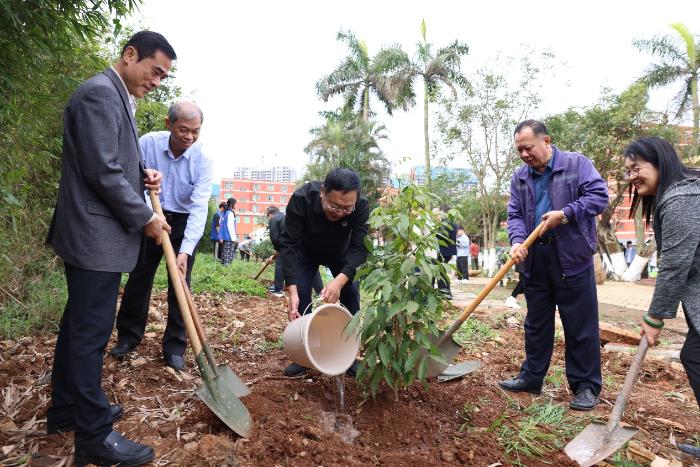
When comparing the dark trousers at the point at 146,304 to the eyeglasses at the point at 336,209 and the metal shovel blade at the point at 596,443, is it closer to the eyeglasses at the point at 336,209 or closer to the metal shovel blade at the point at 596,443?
the eyeglasses at the point at 336,209

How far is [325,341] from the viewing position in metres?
3.30

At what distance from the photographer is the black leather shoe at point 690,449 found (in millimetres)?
2699

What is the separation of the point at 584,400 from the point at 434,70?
2246 cm

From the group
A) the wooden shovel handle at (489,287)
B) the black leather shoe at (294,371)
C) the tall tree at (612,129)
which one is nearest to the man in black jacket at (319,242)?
the black leather shoe at (294,371)

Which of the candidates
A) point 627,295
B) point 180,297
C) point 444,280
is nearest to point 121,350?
point 180,297

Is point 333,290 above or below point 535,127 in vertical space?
below

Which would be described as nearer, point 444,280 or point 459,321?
point 444,280

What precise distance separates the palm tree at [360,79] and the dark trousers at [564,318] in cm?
2331

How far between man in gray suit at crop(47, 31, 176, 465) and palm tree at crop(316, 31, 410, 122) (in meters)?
24.5

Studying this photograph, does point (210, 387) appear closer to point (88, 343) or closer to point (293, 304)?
point (88, 343)

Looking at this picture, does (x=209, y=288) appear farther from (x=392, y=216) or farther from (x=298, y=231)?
(x=392, y=216)

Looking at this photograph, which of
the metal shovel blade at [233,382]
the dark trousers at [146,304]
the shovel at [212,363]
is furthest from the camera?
the dark trousers at [146,304]

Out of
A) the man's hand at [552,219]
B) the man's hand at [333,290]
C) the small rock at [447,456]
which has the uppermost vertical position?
the man's hand at [552,219]

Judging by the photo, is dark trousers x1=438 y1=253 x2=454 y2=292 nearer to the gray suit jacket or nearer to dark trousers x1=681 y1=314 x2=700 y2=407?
dark trousers x1=681 y1=314 x2=700 y2=407
